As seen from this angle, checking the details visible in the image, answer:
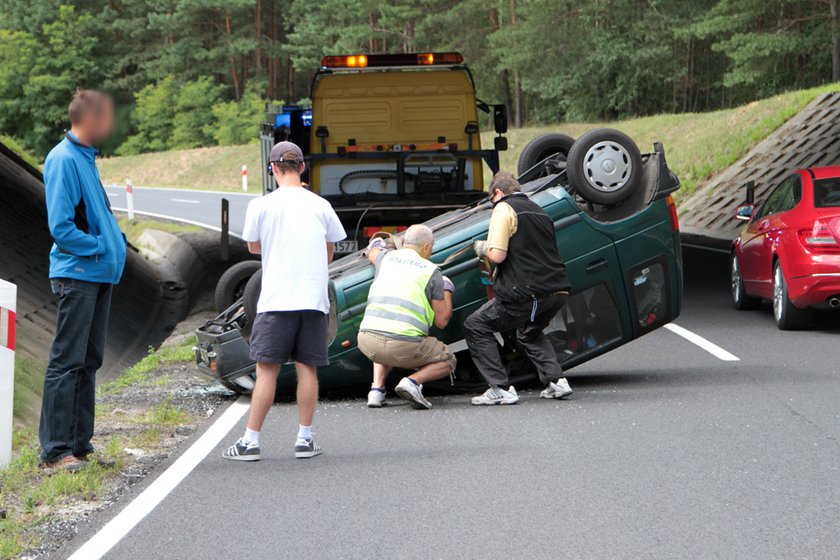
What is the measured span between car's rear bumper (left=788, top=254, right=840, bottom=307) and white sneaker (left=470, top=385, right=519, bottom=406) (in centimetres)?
427

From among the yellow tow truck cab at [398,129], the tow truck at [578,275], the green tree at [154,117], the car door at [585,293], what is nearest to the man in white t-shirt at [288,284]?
the tow truck at [578,275]

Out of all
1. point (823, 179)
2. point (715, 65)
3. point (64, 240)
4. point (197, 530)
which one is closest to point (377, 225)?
point (823, 179)

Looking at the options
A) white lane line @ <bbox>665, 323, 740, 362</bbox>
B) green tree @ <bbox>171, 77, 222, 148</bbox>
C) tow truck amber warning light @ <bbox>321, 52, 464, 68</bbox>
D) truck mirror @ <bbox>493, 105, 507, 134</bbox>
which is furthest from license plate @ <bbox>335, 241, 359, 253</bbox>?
green tree @ <bbox>171, 77, 222, 148</bbox>

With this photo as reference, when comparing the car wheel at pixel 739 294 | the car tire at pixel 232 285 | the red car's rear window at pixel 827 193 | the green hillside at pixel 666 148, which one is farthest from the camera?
the green hillside at pixel 666 148

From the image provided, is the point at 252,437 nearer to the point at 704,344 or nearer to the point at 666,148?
the point at 704,344

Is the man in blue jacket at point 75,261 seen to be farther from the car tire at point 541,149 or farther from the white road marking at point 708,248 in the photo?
the white road marking at point 708,248

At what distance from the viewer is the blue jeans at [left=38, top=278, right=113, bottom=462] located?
22.3ft

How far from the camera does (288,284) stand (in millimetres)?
7008

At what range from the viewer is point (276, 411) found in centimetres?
888

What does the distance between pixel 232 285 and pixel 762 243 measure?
5829 mm

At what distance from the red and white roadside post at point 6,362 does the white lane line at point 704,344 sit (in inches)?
246

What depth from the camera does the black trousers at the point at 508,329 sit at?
8.91m

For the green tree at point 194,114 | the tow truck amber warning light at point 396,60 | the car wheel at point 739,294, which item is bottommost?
the car wheel at point 739,294

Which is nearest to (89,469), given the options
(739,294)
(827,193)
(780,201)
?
(827,193)
